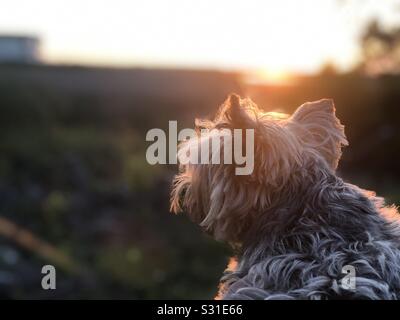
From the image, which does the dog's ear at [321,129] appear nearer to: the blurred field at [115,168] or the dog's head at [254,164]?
the dog's head at [254,164]

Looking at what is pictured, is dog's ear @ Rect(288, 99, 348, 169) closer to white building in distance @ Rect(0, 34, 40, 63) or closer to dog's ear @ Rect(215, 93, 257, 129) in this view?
dog's ear @ Rect(215, 93, 257, 129)

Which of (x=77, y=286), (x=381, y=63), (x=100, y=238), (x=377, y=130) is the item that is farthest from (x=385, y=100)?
(x=77, y=286)

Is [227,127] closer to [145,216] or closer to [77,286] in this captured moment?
[77,286]

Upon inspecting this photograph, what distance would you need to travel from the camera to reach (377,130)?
21703mm

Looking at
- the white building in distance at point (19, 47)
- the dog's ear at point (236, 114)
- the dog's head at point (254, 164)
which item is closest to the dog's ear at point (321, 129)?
the dog's head at point (254, 164)

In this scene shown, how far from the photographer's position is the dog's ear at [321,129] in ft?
Answer: 15.5

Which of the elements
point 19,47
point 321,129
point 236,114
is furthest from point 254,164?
point 19,47

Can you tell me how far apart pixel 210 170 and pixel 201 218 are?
383mm

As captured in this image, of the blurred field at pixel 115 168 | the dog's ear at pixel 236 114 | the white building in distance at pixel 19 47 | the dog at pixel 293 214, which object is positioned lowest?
the dog at pixel 293 214

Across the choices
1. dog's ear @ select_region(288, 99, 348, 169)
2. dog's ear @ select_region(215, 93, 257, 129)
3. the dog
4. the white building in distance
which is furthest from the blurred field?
dog's ear @ select_region(215, 93, 257, 129)

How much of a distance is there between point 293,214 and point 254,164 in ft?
1.20

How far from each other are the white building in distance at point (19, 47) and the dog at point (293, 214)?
2544 centimetres

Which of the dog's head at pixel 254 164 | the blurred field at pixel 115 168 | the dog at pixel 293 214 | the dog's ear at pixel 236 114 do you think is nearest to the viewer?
the dog at pixel 293 214

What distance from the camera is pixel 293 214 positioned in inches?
170
